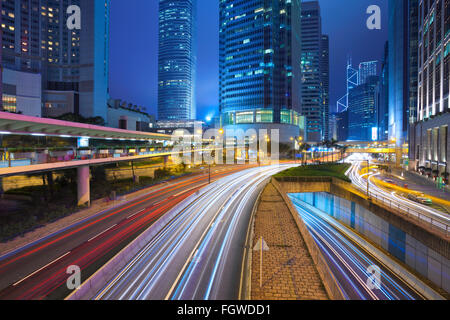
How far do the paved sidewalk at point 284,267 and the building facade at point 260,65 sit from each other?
4041 inches

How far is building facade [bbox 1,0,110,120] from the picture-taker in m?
97.3

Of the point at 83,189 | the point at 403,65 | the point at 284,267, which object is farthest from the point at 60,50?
the point at 403,65

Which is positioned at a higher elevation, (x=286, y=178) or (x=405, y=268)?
(x=286, y=178)

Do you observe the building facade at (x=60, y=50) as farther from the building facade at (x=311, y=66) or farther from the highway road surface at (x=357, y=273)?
the building facade at (x=311, y=66)

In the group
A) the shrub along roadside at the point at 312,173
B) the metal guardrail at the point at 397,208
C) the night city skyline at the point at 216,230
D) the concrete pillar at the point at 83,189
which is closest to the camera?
the night city skyline at the point at 216,230

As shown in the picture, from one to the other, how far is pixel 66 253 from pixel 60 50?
145029 mm

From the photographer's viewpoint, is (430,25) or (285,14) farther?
(285,14)

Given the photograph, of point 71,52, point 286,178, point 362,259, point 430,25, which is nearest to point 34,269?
point 362,259

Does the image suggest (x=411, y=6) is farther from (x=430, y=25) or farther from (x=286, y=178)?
(x=286, y=178)

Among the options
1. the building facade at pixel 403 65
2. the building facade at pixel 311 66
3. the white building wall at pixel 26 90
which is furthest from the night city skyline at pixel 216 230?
the building facade at pixel 311 66

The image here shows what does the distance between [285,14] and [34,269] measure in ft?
496

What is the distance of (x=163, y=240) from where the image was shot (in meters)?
16.9

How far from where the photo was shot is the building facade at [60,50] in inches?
3831

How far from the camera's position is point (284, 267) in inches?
554
